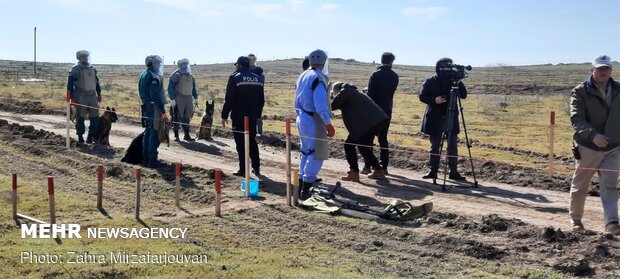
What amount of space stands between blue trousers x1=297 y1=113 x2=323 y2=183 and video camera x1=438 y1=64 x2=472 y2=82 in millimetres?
2572

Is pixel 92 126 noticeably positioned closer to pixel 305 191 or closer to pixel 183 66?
pixel 183 66

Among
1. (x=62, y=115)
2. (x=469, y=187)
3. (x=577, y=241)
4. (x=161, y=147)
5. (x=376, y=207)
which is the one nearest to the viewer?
(x=577, y=241)

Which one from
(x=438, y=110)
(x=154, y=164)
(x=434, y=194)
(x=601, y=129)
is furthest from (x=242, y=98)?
(x=601, y=129)

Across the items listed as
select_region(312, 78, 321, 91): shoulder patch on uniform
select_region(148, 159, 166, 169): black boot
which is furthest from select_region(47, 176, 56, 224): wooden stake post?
select_region(148, 159, 166, 169): black boot

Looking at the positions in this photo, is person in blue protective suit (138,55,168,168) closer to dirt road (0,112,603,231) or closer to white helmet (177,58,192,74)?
dirt road (0,112,603,231)

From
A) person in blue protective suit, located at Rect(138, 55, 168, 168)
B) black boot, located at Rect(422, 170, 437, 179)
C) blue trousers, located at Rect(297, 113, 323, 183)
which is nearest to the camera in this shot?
blue trousers, located at Rect(297, 113, 323, 183)

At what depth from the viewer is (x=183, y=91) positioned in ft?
59.9

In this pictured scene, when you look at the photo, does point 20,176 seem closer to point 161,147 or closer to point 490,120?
point 161,147

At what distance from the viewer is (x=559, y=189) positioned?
39.5 ft

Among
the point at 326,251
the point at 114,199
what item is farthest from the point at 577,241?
the point at 114,199

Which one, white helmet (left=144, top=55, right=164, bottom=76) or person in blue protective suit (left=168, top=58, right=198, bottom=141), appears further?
person in blue protective suit (left=168, top=58, right=198, bottom=141)

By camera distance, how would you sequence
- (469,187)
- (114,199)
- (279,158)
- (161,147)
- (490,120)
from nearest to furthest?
(114,199) < (469,187) < (279,158) < (161,147) < (490,120)

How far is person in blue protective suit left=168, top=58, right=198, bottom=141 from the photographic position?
1814 centimetres

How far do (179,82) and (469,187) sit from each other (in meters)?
8.69
